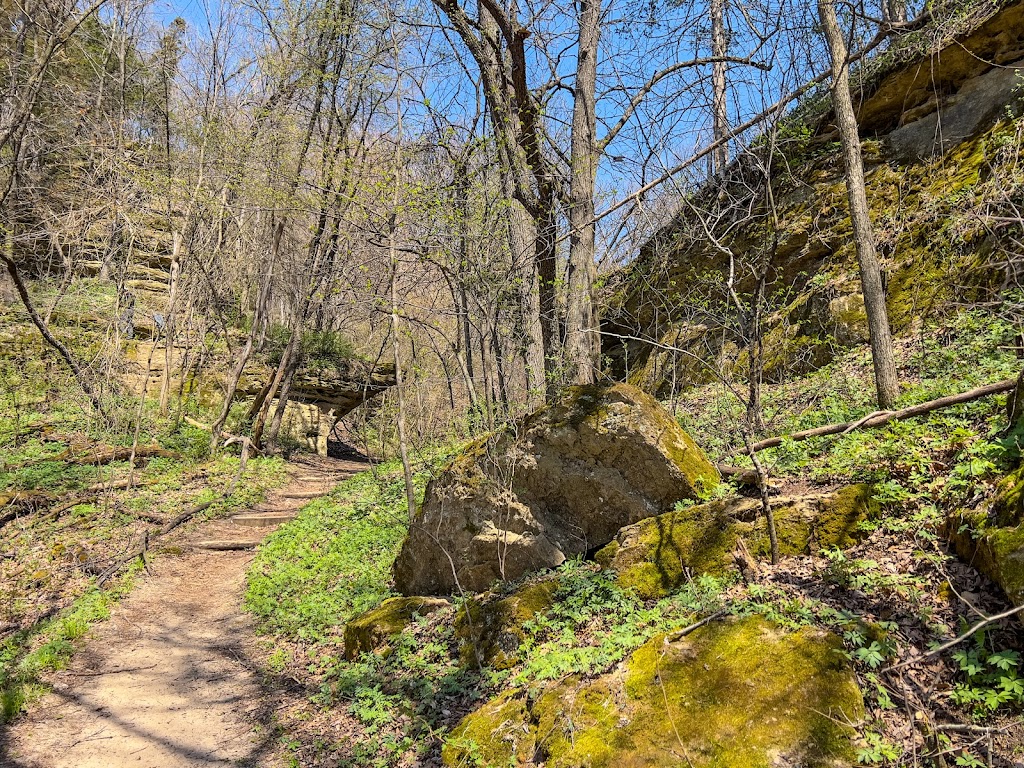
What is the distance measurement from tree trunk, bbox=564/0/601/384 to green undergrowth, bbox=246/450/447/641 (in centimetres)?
369

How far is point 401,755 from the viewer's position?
400 centimetres

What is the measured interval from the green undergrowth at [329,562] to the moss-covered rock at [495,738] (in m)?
2.93

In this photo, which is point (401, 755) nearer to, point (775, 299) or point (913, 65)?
point (775, 299)

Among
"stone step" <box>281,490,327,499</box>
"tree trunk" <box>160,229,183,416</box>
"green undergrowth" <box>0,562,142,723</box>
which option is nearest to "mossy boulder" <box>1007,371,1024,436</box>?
"green undergrowth" <box>0,562,142,723</box>

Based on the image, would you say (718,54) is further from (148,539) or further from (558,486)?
(148,539)

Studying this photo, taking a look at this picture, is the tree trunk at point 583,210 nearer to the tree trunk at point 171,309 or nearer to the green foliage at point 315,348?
A: the tree trunk at point 171,309

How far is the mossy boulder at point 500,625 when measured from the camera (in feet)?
14.4

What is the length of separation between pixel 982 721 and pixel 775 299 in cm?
831

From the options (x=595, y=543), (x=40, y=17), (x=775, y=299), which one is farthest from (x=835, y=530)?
(x=40, y=17)

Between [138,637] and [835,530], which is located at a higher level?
[835,530]

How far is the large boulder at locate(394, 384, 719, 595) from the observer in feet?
16.7

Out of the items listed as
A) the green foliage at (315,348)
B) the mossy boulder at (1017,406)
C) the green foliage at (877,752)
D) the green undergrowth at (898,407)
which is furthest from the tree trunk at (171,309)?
the mossy boulder at (1017,406)

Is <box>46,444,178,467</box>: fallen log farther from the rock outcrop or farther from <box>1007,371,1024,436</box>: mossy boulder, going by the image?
<box>1007,371,1024,436</box>: mossy boulder

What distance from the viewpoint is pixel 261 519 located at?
407 inches
